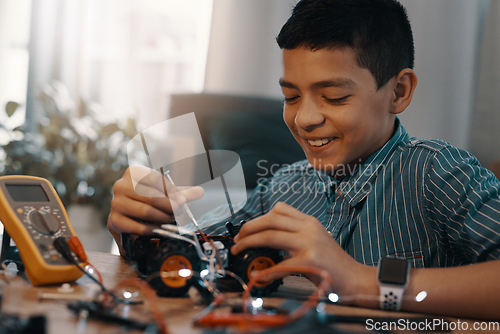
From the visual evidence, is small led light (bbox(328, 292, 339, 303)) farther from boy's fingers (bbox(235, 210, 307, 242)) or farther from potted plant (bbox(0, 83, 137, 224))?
potted plant (bbox(0, 83, 137, 224))

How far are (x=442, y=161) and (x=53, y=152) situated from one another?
72.6 inches

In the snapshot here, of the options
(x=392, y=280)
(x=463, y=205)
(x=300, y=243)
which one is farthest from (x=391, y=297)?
(x=463, y=205)

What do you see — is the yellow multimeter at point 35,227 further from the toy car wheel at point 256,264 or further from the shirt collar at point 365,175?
the shirt collar at point 365,175

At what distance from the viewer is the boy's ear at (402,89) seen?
37.0 inches

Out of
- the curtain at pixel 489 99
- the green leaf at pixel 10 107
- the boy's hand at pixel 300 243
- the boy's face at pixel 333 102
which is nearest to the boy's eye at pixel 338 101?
the boy's face at pixel 333 102

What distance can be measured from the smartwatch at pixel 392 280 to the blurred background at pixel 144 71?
4.71 feet

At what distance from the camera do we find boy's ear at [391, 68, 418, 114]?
37.0 inches

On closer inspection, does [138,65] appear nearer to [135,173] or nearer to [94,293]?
[135,173]

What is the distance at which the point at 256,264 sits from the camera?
24.6 inches

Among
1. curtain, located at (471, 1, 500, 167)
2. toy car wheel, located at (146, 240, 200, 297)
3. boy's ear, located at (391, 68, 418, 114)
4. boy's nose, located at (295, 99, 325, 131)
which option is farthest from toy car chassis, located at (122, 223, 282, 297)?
curtain, located at (471, 1, 500, 167)

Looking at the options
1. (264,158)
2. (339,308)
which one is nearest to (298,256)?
(339,308)

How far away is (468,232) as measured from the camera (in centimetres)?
75

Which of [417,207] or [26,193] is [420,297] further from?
[26,193]

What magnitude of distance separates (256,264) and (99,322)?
8.0 inches
